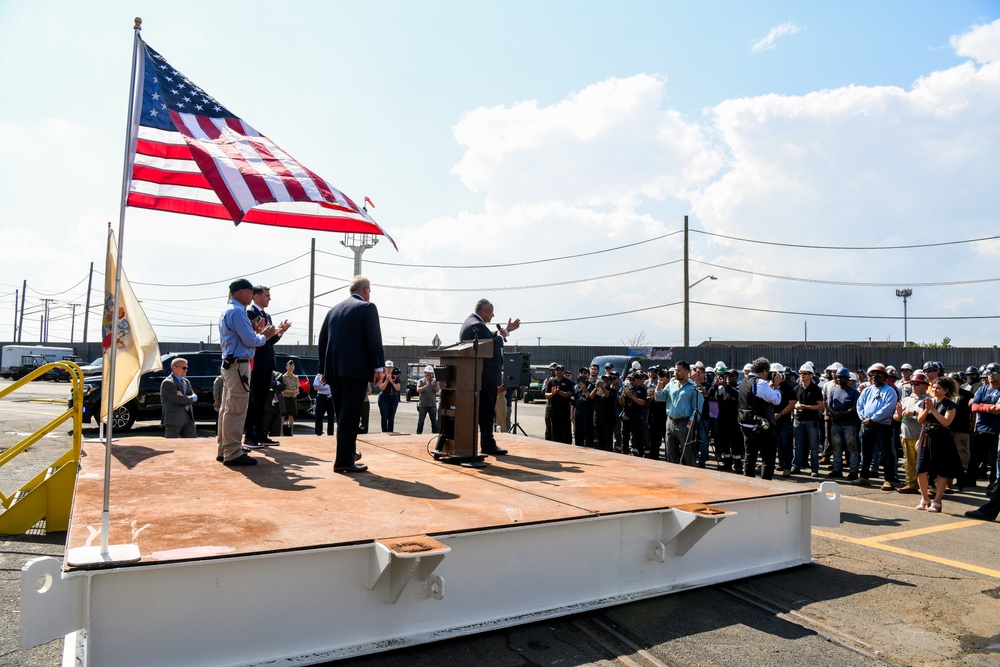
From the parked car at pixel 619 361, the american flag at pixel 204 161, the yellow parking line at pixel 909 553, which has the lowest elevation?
the yellow parking line at pixel 909 553

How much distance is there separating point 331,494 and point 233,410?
1633mm

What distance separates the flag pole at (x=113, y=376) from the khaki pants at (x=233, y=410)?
1.97 meters

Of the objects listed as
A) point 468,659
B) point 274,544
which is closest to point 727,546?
A: point 468,659

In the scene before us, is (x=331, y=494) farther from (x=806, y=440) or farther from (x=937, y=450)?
(x=806, y=440)

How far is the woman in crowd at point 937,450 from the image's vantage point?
25.8 feet

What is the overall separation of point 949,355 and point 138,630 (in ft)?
98.9

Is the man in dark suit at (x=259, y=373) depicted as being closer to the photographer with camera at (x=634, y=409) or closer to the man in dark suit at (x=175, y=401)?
the man in dark suit at (x=175, y=401)

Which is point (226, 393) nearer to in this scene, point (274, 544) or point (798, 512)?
point (274, 544)

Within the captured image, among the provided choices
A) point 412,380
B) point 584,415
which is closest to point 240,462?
point 584,415

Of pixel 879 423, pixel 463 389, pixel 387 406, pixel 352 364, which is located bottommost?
pixel 387 406

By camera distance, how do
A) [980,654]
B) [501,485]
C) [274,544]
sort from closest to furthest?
[274,544]
[980,654]
[501,485]

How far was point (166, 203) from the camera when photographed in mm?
5516

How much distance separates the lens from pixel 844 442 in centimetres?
1058

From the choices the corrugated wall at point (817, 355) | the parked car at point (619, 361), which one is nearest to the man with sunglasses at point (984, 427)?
the corrugated wall at point (817, 355)
